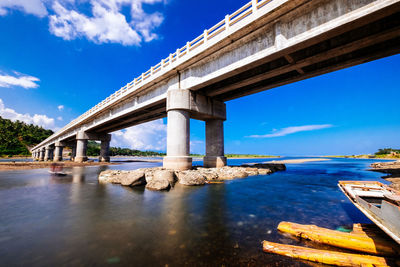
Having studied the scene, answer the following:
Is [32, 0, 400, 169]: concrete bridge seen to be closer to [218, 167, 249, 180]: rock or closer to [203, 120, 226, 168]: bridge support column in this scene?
[203, 120, 226, 168]: bridge support column

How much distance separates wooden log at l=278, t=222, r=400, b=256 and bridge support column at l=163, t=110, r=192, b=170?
12.2 meters

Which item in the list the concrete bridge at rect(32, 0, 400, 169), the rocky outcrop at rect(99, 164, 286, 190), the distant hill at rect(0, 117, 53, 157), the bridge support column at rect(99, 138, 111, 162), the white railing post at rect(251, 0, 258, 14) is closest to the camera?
the concrete bridge at rect(32, 0, 400, 169)

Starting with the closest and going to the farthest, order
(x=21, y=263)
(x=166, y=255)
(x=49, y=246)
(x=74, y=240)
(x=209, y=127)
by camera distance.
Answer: (x=21, y=263)
(x=166, y=255)
(x=49, y=246)
(x=74, y=240)
(x=209, y=127)

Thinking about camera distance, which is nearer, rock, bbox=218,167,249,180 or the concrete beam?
rock, bbox=218,167,249,180

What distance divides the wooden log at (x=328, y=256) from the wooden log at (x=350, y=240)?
31 cm

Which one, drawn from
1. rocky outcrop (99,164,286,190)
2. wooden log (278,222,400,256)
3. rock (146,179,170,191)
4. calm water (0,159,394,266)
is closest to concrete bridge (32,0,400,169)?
rocky outcrop (99,164,286,190)

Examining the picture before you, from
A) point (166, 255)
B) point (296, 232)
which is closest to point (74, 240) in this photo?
point (166, 255)

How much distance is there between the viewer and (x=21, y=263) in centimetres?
317

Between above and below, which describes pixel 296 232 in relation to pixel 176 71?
below

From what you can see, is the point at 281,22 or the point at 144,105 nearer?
the point at 281,22

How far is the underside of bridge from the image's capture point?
9492 millimetres

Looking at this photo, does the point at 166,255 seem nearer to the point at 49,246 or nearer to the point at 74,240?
the point at 74,240

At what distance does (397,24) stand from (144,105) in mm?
22454

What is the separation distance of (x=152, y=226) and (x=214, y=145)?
15471 mm
